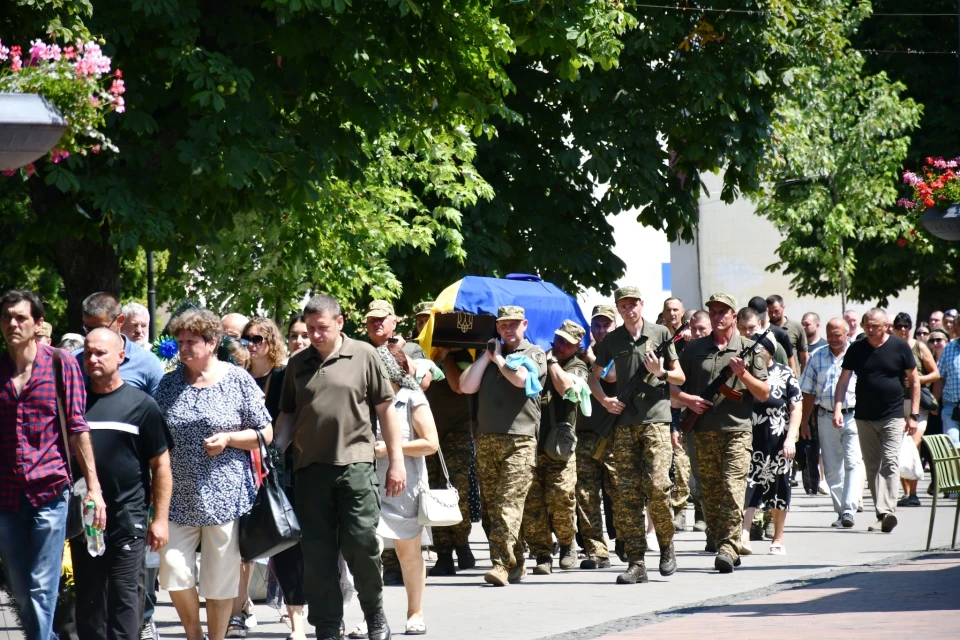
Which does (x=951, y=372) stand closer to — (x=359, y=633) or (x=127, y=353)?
(x=359, y=633)

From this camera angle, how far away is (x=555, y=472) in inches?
466

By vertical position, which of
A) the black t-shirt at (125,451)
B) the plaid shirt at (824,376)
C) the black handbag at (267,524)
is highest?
the plaid shirt at (824,376)

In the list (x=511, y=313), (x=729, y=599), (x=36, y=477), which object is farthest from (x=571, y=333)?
(x=36, y=477)

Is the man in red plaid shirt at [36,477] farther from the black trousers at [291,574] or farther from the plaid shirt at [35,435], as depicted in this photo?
the black trousers at [291,574]

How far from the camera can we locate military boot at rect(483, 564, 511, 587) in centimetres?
1115

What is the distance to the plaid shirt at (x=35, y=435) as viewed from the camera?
706 centimetres

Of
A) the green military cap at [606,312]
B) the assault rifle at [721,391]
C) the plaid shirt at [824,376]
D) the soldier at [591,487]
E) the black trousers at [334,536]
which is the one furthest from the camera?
the plaid shirt at [824,376]

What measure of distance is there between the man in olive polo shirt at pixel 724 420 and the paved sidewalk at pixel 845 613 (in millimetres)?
1078

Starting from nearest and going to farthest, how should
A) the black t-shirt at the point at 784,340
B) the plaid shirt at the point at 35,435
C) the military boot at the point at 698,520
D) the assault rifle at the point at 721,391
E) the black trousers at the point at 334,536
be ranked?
1. the plaid shirt at the point at 35,435
2. the black trousers at the point at 334,536
3. the assault rifle at the point at 721,391
4. the military boot at the point at 698,520
5. the black t-shirt at the point at 784,340

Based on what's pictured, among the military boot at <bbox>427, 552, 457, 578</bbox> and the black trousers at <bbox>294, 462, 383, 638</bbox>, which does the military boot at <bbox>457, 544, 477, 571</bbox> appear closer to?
the military boot at <bbox>427, 552, 457, 578</bbox>

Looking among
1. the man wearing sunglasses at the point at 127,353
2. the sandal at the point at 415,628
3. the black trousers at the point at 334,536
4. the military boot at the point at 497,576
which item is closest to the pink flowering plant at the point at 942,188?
the military boot at the point at 497,576

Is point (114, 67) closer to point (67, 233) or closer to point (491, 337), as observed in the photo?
point (67, 233)

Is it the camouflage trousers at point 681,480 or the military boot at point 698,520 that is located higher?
the camouflage trousers at point 681,480

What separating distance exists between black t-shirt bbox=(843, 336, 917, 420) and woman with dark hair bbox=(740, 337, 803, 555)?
2538mm
